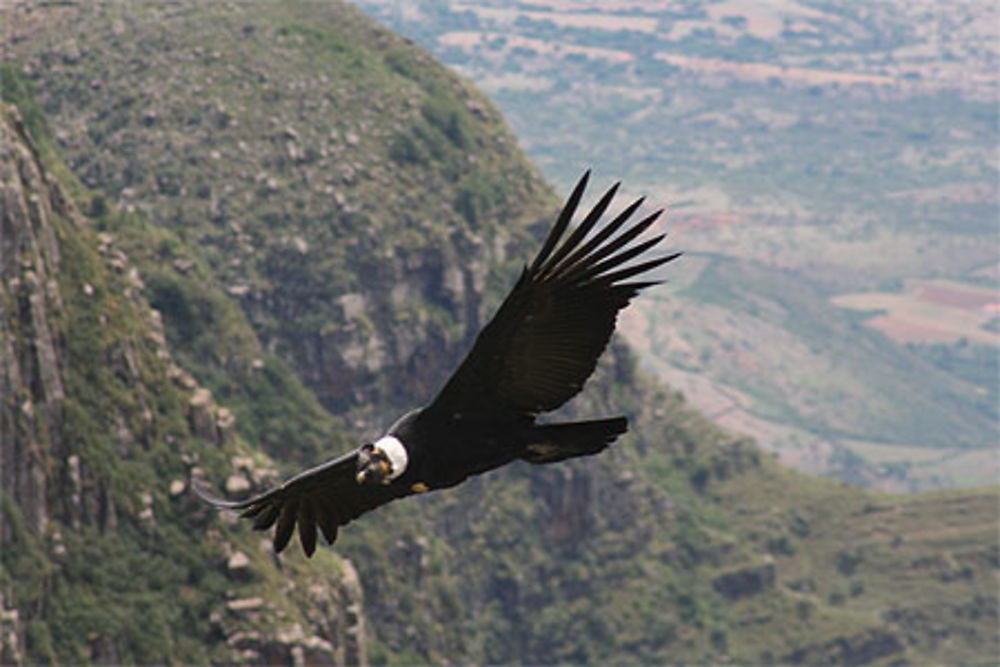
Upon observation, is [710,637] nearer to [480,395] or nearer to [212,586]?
[212,586]

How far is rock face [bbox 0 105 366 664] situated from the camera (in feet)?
290

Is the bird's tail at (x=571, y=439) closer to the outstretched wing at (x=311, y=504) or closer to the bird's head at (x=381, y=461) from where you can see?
the bird's head at (x=381, y=461)

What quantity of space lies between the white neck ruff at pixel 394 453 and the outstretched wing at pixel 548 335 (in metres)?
0.77

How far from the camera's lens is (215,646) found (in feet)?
312

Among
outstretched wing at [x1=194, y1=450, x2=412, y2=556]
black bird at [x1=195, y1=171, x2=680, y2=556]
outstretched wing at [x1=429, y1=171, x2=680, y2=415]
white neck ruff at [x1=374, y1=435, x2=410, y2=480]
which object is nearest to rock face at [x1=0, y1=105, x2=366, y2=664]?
outstretched wing at [x1=194, y1=450, x2=412, y2=556]

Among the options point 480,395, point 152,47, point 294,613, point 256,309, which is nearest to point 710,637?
point 256,309

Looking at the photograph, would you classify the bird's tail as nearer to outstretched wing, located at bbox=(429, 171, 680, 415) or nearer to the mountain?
outstretched wing, located at bbox=(429, 171, 680, 415)

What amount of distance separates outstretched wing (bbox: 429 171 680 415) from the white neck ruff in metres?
0.77

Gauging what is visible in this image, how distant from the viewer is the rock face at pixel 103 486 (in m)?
88.4

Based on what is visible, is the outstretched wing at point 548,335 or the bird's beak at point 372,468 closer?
the bird's beak at point 372,468

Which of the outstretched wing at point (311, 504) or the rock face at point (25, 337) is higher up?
the outstretched wing at point (311, 504)

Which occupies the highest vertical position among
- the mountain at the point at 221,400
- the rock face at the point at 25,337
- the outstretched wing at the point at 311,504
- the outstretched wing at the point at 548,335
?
the outstretched wing at the point at 548,335

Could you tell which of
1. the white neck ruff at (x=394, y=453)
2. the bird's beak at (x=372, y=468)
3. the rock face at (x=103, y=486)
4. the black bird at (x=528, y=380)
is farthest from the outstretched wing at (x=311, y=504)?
the rock face at (x=103, y=486)

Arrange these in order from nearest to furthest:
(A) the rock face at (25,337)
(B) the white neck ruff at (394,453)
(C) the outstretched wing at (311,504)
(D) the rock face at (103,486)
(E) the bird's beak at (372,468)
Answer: (E) the bird's beak at (372,468)
(B) the white neck ruff at (394,453)
(C) the outstretched wing at (311,504)
(A) the rock face at (25,337)
(D) the rock face at (103,486)
